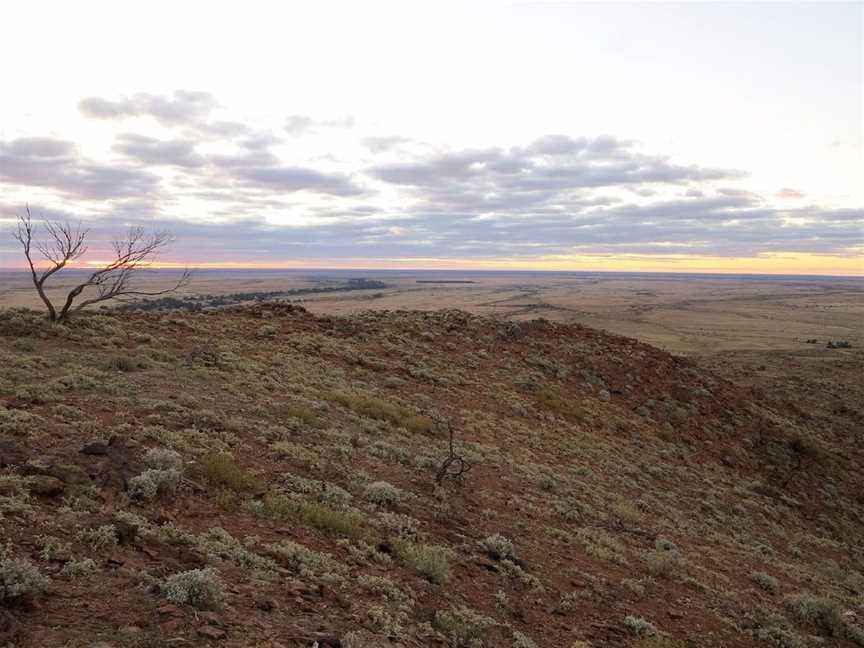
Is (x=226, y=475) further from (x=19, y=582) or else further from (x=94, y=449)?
(x=19, y=582)

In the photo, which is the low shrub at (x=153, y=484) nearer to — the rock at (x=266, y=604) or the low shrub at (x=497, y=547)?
the rock at (x=266, y=604)

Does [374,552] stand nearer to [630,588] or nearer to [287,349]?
[630,588]

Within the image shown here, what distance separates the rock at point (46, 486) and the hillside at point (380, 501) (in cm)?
2

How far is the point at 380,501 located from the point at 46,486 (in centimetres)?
468

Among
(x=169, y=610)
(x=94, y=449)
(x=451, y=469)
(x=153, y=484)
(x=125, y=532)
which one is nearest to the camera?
(x=169, y=610)

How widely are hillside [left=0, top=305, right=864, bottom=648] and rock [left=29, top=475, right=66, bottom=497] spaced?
Result: 0.02 meters

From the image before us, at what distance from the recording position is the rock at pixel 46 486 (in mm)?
6688

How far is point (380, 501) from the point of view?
9.41 m

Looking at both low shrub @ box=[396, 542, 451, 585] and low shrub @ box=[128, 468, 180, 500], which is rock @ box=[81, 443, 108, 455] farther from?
low shrub @ box=[396, 542, 451, 585]

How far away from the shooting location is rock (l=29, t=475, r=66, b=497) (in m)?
6.69

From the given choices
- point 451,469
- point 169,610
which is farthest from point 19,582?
point 451,469

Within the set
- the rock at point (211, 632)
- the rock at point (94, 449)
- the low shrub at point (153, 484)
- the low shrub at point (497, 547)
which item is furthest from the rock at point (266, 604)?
the low shrub at point (497, 547)

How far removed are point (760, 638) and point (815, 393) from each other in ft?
85.9

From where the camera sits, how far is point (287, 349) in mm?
19266
